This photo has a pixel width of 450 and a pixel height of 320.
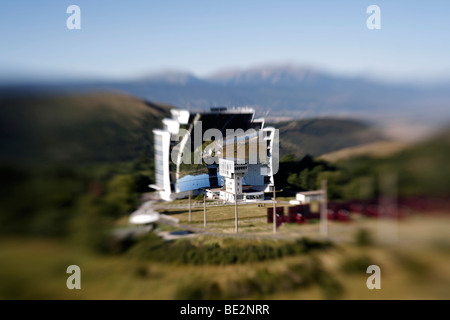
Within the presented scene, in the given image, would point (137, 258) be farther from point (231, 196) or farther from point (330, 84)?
point (330, 84)

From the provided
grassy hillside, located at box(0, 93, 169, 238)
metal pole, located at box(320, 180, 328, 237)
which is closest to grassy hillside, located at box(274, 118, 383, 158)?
metal pole, located at box(320, 180, 328, 237)

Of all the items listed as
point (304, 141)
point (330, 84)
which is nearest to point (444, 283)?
point (304, 141)

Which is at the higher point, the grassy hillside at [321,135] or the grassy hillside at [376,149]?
the grassy hillside at [321,135]
